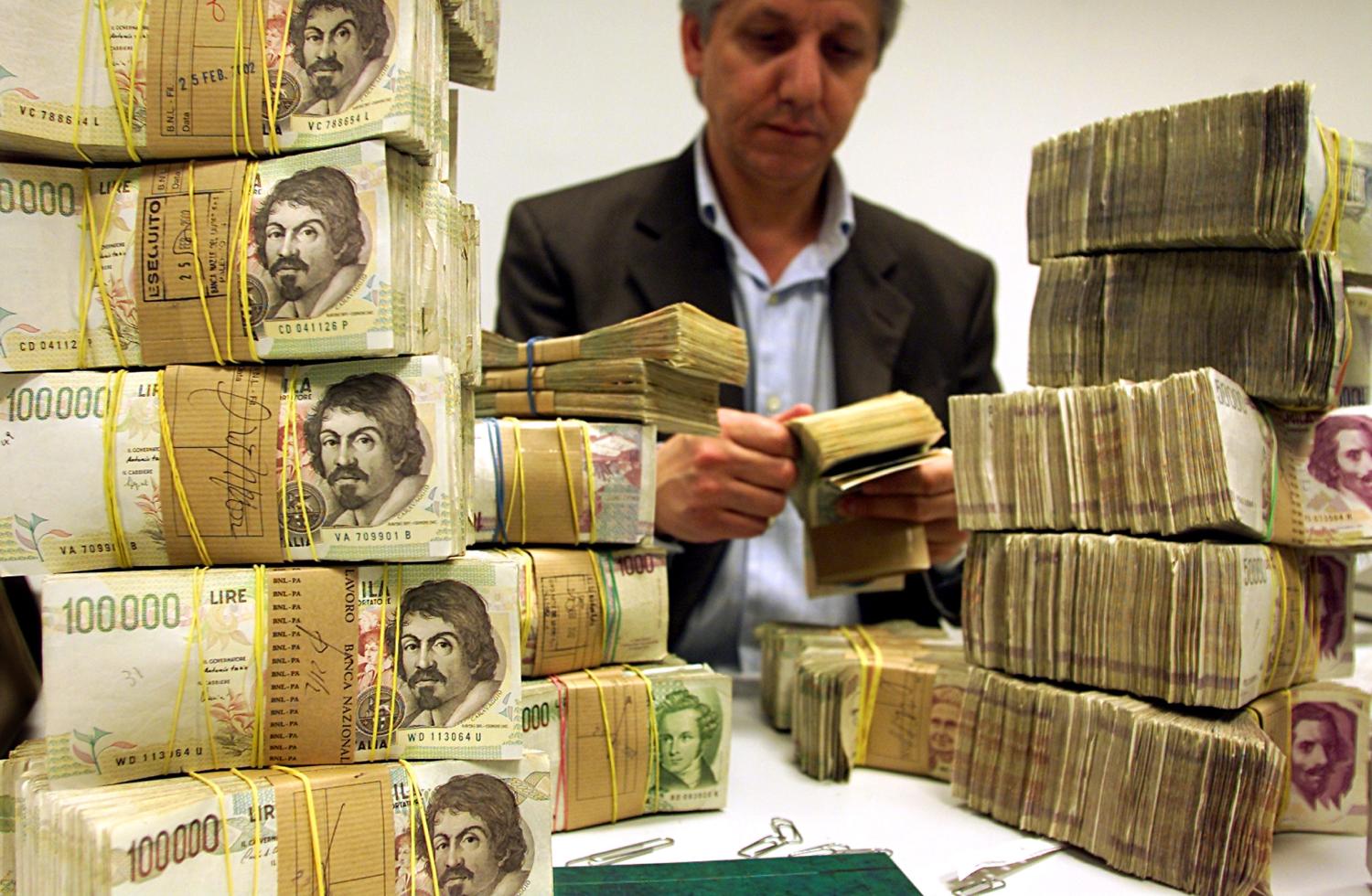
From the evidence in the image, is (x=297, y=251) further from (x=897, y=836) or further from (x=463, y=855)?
(x=897, y=836)

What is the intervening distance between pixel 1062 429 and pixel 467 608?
0.75m

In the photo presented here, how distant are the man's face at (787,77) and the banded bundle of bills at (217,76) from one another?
4.15 ft

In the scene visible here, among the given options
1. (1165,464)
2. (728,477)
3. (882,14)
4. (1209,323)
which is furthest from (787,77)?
(1165,464)

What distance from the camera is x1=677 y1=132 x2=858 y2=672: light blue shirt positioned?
230 cm

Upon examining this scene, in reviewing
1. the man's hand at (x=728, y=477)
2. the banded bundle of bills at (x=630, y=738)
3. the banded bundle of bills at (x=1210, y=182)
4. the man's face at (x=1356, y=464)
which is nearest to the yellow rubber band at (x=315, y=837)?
the banded bundle of bills at (x=630, y=738)

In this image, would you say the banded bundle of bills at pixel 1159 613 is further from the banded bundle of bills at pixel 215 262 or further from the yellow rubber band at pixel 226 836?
the yellow rubber band at pixel 226 836

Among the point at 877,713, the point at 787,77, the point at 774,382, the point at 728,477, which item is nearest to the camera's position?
the point at 877,713

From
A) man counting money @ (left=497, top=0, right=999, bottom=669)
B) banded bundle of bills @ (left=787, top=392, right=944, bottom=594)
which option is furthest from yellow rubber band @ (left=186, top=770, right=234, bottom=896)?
man counting money @ (left=497, top=0, right=999, bottom=669)

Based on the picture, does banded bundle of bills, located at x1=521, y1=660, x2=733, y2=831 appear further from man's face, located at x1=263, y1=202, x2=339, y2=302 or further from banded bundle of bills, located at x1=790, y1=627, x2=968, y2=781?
man's face, located at x1=263, y1=202, x2=339, y2=302

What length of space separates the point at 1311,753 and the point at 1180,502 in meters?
0.41

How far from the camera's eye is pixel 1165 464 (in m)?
1.23

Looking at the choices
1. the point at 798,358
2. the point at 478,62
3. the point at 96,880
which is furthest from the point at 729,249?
the point at 96,880

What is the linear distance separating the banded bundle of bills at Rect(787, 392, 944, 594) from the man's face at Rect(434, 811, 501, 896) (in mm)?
772

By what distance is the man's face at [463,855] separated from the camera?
1000 millimetres
